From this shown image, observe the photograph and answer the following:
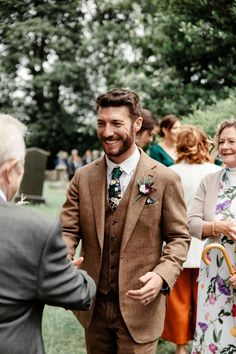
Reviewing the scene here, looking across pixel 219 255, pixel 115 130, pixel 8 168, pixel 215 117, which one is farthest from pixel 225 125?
pixel 215 117

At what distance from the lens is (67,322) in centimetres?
555

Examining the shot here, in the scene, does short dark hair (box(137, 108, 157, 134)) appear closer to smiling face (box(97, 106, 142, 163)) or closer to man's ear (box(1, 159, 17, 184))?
smiling face (box(97, 106, 142, 163))

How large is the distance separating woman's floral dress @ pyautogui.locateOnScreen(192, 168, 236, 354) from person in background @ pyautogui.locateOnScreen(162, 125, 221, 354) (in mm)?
867

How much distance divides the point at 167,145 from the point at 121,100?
2.76 meters

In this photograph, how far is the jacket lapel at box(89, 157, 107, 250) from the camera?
288cm

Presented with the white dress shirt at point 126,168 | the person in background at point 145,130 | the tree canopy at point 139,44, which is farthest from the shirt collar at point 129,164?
the tree canopy at point 139,44

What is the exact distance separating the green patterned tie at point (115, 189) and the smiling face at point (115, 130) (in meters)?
0.12

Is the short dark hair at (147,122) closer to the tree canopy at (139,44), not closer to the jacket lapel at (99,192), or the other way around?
the tree canopy at (139,44)

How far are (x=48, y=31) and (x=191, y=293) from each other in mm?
3206

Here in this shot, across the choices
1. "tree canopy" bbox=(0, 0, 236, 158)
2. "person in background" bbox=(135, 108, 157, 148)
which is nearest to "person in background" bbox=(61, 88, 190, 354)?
"person in background" bbox=(135, 108, 157, 148)

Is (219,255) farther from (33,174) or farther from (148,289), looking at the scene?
(33,174)

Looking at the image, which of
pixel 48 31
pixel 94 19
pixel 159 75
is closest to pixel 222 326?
pixel 48 31

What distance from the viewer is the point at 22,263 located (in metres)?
1.83

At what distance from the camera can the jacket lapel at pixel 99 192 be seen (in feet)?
9.45
